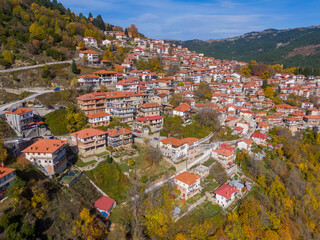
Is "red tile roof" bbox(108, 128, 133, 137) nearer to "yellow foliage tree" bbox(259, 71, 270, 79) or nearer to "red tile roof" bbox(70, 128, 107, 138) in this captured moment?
"red tile roof" bbox(70, 128, 107, 138)

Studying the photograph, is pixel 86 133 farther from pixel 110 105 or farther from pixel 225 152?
pixel 225 152

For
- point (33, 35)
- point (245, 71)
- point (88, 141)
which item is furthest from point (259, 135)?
point (33, 35)

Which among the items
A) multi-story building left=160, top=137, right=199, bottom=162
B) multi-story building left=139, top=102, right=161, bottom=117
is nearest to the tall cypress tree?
multi-story building left=139, top=102, right=161, bottom=117

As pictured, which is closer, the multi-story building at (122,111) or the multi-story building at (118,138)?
the multi-story building at (118,138)

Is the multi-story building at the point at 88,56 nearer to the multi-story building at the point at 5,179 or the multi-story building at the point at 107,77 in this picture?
the multi-story building at the point at 107,77

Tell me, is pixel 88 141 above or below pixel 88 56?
below

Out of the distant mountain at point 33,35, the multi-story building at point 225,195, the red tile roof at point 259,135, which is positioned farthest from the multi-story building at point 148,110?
the distant mountain at point 33,35

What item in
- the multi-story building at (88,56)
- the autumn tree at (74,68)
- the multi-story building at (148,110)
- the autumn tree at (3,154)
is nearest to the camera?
the autumn tree at (3,154)

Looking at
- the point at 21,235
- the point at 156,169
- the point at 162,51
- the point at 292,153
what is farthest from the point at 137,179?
the point at 162,51
